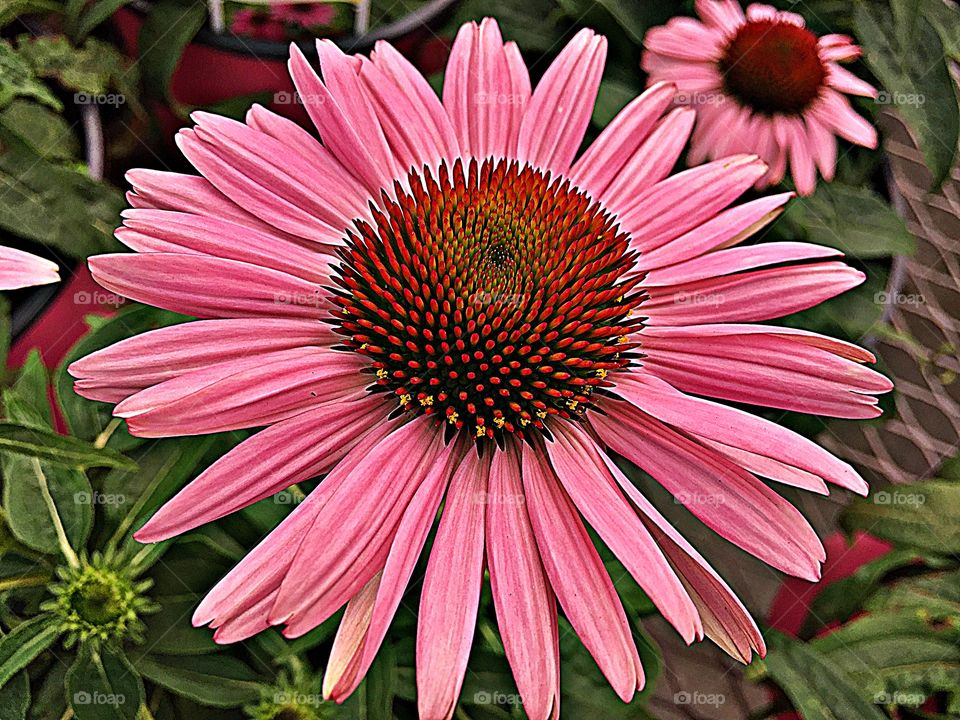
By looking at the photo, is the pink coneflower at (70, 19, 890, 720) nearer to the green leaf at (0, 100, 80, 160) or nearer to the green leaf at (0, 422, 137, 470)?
the green leaf at (0, 422, 137, 470)

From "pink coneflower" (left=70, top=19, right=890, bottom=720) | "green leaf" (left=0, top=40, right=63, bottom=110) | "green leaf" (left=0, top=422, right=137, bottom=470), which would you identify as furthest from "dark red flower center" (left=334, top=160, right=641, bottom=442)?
"green leaf" (left=0, top=40, right=63, bottom=110)

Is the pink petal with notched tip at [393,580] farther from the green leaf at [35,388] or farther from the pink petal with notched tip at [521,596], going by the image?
the green leaf at [35,388]

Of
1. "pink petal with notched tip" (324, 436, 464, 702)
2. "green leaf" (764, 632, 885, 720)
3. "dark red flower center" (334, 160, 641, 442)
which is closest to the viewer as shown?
"pink petal with notched tip" (324, 436, 464, 702)

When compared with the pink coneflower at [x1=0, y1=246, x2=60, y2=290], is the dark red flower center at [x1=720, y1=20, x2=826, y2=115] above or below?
below

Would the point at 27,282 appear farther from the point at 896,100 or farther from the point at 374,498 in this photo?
the point at 896,100

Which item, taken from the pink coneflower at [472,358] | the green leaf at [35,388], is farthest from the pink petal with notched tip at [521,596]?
the green leaf at [35,388]

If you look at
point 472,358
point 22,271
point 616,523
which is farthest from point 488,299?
point 22,271

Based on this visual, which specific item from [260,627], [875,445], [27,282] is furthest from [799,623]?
[27,282]
